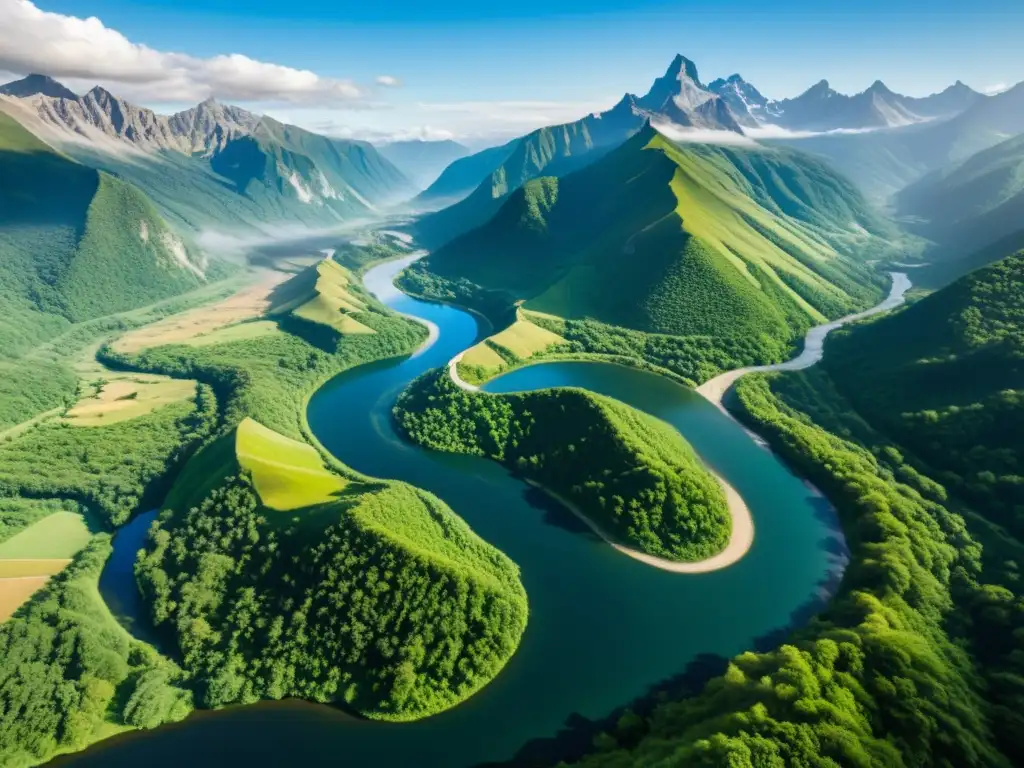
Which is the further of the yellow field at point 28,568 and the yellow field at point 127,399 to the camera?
the yellow field at point 127,399

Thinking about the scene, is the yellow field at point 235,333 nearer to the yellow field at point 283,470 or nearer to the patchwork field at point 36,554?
the yellow field at point 283,470

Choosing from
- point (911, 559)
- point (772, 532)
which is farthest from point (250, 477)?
point (911, 559)

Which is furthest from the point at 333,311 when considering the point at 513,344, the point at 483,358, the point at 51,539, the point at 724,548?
the point at 724,548

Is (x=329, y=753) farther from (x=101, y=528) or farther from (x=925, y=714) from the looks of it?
(x=101, y=528)

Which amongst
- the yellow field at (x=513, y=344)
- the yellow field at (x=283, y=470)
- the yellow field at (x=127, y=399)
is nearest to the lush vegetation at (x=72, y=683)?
the yellow field at (x=283, y=470)

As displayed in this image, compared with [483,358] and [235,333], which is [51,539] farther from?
[235,333]

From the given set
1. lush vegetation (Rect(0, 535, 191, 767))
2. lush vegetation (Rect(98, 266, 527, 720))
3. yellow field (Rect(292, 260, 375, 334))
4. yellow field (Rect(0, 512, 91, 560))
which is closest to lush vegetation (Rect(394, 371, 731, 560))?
lush vegetation (Rect(98, 266, 527, 720))
